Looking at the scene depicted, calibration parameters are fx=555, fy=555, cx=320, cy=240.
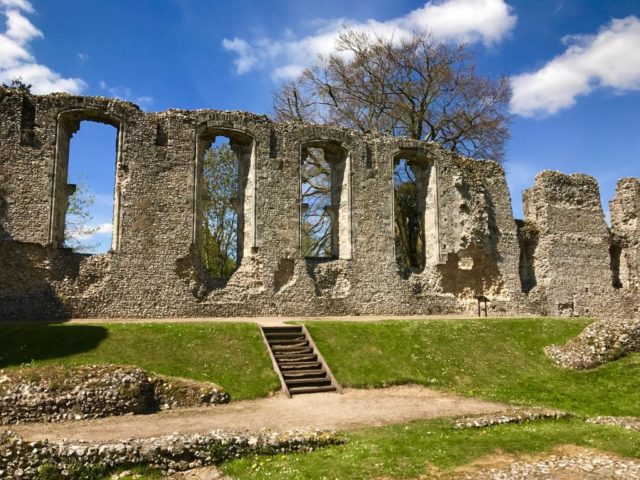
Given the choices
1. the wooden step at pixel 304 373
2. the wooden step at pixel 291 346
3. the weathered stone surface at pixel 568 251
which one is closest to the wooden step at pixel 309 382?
the wooden step at pixel 304 373

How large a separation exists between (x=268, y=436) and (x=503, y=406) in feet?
21.1

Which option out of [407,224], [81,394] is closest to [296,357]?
[81,394]

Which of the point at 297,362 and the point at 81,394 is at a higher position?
the point at 297,362

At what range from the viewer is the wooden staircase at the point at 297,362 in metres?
14.9

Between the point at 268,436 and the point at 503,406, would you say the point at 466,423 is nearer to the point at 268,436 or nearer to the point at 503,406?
the point at 503,406

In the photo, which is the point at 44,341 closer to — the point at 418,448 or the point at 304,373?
the point at 304,373

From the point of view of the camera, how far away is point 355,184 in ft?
83.3

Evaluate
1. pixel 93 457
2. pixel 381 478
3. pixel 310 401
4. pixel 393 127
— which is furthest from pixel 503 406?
pixel 393 127

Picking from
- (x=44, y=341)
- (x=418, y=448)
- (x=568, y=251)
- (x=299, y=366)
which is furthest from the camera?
(x=568, y=251)

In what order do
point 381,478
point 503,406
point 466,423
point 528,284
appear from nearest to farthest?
point 381,478
point 466,423
point 503,406
point 528,284

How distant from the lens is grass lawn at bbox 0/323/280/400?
14234 millimetres

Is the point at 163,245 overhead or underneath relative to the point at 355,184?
underneath

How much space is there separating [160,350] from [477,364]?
946cm

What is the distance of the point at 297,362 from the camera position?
16094 mm
